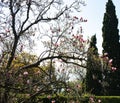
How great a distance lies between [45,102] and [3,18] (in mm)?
12560

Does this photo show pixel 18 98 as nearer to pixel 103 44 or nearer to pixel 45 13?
pixel 45 13

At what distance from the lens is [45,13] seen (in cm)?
1444

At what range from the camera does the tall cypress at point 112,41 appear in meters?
39.6

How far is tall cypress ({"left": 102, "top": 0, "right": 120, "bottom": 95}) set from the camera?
39.6 meters

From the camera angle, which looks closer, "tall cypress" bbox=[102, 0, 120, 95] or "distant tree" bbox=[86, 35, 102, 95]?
"distant tree" bbox=[86, 35, 102, 95]

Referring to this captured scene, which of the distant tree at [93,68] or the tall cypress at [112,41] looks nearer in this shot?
the distant tree at [93,68]

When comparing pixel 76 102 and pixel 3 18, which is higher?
pixel 3 18

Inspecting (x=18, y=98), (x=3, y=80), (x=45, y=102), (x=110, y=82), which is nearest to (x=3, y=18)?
(x=18, y=98)

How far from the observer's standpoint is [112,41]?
134 ft

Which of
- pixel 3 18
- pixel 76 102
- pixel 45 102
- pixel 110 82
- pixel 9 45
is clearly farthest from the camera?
pixel 110 82

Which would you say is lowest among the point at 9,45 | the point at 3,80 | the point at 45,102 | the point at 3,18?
the point at 45,102

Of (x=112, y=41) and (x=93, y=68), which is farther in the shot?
(x=112, y=41)

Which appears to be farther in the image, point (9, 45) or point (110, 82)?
point (110, 82)

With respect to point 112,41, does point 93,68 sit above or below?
below
